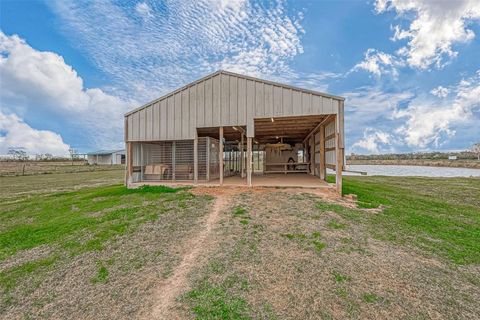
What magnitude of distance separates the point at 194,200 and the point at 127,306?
4650mm

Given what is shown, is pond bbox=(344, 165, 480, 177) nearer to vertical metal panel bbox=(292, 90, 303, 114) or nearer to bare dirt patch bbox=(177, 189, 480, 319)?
vertical metal panel bbox=(292, 90, 303, 114)

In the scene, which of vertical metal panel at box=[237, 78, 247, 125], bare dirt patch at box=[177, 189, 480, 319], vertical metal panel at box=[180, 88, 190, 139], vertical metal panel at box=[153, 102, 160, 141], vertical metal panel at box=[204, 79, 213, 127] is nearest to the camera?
bare dirt patch at box=[177, 189, 480, 319]

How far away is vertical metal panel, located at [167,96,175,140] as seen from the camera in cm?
1009

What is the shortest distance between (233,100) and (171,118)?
2907 millimetres

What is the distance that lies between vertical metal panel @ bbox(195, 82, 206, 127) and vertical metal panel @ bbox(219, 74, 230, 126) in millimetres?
816

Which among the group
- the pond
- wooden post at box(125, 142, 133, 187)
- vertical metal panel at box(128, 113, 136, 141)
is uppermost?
vertical metal panel at box(128, 113, 136, 141)

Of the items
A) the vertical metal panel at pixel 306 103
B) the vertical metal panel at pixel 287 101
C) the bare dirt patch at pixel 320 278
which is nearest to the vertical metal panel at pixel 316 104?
the vertical metal panel at pixel 306 103

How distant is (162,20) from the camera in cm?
1284

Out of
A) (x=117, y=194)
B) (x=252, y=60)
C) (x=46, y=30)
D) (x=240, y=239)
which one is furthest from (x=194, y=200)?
(x=46, y=30)

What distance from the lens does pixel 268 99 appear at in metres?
8.99

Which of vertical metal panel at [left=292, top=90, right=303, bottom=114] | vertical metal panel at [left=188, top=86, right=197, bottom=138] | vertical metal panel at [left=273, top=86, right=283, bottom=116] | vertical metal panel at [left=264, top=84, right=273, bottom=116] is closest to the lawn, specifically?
vertical metal panel at [left=188, top=86, right=197, bottom=138]

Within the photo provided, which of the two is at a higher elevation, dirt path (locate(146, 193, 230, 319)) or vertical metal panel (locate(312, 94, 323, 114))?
vertical metal panel (locate(312, 94, 323, 114))

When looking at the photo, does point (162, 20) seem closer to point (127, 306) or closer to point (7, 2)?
point (7, 2)

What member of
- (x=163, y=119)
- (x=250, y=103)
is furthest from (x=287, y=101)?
(x=163, y=119)
